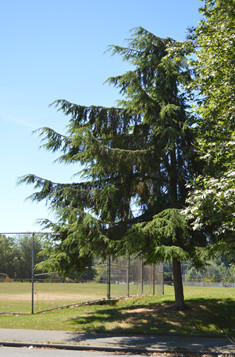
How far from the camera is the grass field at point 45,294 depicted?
53.6 ft

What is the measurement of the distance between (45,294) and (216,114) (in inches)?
380

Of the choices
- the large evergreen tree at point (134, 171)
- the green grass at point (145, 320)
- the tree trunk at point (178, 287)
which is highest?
the large evergreen tree at point (134, 171)

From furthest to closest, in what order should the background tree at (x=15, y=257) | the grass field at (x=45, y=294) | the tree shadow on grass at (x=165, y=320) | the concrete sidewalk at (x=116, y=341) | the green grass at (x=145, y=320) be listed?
the background tree at (x=15, y=257), the grass field at (x=45, y=294), the green grass at (x=145, y=320), the tree shadow on grass at (x=165, y=320), the concrete sidewalk at (x=116, y=341)

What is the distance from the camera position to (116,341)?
33.8ft

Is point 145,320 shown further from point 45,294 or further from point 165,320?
point 45,294

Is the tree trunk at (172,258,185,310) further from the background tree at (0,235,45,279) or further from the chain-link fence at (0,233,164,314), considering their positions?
the background tree at (0,235,45,279)

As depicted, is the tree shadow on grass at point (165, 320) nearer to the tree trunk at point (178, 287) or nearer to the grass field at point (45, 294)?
the tree trunk at point (178, 287)

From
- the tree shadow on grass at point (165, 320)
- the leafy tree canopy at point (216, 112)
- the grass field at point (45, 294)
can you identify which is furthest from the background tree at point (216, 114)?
the grass field at point (45, 294)

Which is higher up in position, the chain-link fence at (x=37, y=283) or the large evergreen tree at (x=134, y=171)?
the large evergreen tree at (x=134, y=171)

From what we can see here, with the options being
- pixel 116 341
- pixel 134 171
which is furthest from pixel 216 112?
pixel 116 341

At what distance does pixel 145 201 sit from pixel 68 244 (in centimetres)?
329

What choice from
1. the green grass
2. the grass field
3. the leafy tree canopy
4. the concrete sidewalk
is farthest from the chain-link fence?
the leafy tree canopy

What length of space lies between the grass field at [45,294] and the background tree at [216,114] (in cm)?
729

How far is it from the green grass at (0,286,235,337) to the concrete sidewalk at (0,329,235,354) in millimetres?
666
